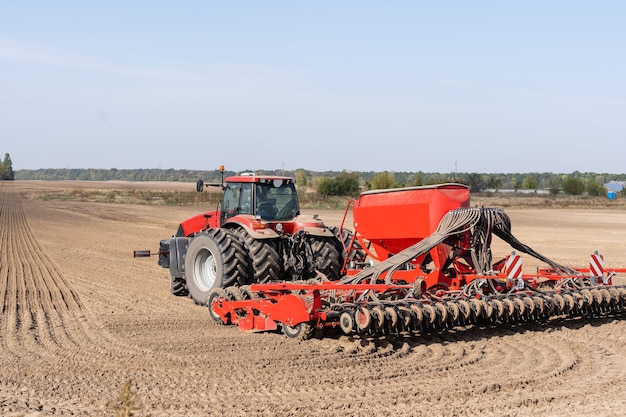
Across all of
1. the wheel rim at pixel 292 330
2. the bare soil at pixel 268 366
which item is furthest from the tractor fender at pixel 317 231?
the wheel rim at pixel 292 330

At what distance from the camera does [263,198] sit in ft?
37.3

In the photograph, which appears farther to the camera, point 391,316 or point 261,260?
point 261,260

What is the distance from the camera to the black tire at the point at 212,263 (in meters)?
10.2

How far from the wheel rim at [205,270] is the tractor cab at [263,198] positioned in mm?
831

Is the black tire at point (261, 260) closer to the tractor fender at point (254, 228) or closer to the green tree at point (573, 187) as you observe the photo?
the tractor fender at point (254, 228)

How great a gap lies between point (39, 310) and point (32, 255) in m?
8.25

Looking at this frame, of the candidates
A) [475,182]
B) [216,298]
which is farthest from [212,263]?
[475,182]

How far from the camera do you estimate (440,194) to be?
985 cm

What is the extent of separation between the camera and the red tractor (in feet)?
33.6

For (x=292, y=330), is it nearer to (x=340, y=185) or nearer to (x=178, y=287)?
(x=178, y=287)

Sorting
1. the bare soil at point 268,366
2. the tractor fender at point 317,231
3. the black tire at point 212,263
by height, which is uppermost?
the tractor fender at point 317,231

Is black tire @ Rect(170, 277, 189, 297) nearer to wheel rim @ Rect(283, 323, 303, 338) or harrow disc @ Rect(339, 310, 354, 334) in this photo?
wheel rim @ Rect(283, 323, 303, 338)

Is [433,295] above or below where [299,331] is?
above

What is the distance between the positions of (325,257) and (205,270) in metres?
1.88
